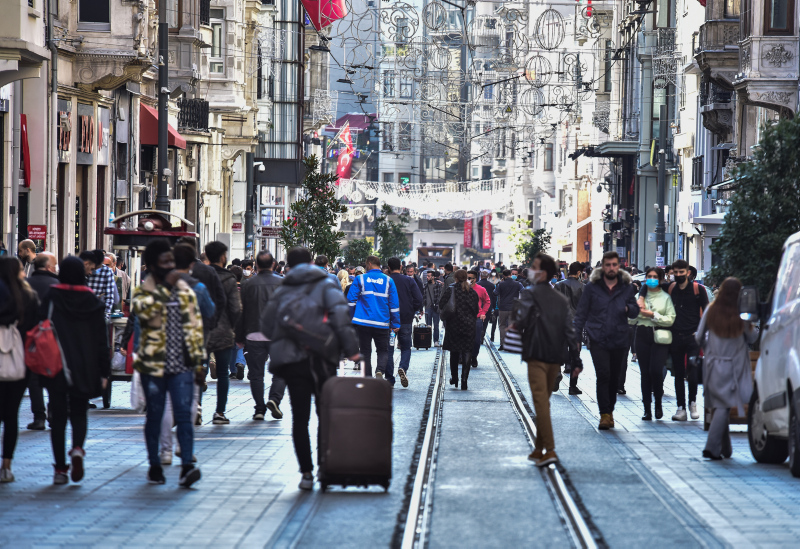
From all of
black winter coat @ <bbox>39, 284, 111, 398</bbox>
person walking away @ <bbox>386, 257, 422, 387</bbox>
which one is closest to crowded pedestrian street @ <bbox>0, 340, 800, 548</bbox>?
black winter coat @ <bbox>39, 284, 111, 398</bbox>

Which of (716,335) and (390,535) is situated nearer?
(390,535)

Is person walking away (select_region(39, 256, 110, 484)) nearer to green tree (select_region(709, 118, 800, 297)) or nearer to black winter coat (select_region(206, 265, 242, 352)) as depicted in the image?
black winter coat (select_region(206, 265, 242, 352))

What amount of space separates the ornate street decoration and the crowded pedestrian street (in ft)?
58.4

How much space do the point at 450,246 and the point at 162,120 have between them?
125 metres

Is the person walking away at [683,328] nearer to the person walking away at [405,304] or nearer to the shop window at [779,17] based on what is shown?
the person walking away at [405,304]

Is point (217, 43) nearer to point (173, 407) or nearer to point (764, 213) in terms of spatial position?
point (764, 213)

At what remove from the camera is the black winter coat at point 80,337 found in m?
10.1

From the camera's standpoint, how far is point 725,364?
40.1 ft

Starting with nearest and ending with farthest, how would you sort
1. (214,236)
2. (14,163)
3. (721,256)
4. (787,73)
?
(721,256) → (14,163) → (787,73) → (214,236)

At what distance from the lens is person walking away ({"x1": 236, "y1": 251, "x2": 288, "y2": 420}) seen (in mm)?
15016

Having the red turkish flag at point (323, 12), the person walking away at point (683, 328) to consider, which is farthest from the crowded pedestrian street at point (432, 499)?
the red turkish flag at point (323, 12)

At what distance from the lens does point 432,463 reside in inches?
460

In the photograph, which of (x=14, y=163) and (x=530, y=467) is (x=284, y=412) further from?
(x=14, y=163)

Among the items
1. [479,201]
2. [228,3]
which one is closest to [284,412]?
[228,3]
